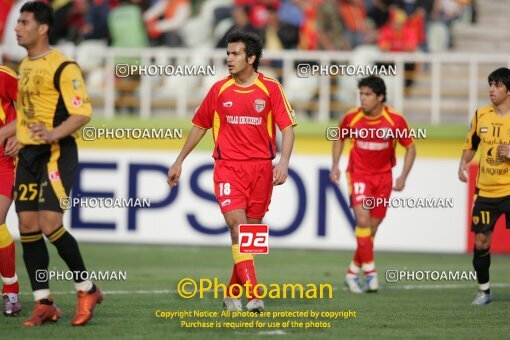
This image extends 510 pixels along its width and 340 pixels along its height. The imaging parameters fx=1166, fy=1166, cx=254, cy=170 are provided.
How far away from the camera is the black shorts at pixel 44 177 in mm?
9633

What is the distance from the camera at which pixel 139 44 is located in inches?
833

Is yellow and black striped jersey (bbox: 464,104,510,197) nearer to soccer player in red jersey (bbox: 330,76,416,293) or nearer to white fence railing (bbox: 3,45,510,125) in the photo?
soccer player in red jersey (bbox: 330,76,416,293)

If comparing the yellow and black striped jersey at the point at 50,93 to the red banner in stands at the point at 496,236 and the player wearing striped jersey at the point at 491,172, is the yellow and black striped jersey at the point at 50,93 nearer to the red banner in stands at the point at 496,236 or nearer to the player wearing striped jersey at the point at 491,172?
the player wearing striped jersey at the point at 491,172

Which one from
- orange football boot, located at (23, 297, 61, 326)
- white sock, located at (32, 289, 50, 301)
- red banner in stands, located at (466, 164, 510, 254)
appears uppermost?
white sock, located at (32, 289, 50, 301)

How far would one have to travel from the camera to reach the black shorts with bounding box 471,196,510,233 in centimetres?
1230

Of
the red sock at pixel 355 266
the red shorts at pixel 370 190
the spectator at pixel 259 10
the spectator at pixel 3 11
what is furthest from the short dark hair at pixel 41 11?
the spectator at pixel 3 11

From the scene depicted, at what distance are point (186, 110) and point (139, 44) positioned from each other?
1851 millimetres

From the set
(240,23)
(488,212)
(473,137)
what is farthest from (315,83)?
(488,212)

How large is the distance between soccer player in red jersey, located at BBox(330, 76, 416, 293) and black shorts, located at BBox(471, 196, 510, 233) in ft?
5.81

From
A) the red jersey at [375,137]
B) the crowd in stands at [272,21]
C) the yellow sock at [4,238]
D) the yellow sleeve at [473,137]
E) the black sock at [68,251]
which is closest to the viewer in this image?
the black sock at [68,251]

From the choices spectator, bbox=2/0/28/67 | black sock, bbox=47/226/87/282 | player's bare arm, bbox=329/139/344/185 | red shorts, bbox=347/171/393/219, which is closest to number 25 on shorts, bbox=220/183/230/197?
black sock, bbox=47/226/87/282

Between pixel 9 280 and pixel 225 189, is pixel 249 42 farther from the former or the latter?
pixel 9 280

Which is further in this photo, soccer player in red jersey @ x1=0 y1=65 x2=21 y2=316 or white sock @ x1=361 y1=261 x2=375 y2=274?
white sock @ x1=361 y1=261 x2=375 y2=274

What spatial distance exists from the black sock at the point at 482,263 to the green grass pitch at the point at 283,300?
0.31 meters
